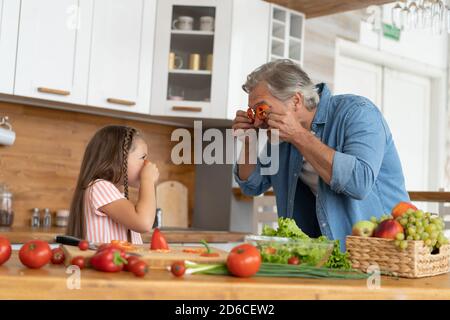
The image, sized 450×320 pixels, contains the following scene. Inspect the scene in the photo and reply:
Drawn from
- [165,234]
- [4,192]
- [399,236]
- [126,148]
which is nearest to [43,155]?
[4,192]

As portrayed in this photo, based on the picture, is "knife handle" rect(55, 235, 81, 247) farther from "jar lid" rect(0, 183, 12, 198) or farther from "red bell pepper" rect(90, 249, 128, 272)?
"jar lid" rect(0, 183, 12, 198)

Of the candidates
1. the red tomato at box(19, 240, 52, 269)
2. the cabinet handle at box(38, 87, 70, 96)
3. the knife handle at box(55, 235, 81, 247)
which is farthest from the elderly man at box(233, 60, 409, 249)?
the cabinet handle at box(38, 87, 70, 96)

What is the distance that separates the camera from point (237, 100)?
393 centimetres

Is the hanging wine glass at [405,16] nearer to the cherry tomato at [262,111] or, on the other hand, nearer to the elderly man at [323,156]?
the elderly man at [323,156]

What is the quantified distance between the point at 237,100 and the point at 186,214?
0.87 meters

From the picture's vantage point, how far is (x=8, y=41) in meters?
3.22

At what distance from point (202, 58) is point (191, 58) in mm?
76

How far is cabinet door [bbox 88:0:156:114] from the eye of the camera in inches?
140

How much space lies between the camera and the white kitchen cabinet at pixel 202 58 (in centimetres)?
383

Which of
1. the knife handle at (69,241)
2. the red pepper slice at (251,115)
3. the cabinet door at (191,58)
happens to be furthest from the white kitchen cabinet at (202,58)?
the knife handle at (69,241)

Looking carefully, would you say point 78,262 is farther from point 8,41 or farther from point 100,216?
point 8,41

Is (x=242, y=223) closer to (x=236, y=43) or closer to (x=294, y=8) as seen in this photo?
(x=236, y=43)

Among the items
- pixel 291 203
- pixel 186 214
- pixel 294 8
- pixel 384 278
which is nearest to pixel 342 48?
pixel 294 8

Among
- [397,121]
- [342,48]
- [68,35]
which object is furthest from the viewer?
[397,121]
